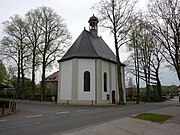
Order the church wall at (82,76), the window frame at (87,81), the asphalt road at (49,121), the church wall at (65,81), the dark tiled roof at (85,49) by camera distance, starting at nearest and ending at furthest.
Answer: the asphalt road at (49,121) → the church wall at (82,76) → the window frame at (87,81) → the church wall at (65,81) → the dark tiled roof at (85,49)

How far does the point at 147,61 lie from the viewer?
41.3m

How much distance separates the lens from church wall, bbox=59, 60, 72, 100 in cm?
3356

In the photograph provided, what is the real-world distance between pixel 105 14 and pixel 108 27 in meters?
2.08

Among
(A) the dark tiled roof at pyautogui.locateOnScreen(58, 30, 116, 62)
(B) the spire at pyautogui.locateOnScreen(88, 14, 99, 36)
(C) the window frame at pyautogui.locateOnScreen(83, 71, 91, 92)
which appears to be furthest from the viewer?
(B) the spire at pyautogui.locateOnScreen(88, 14, 99, 36)

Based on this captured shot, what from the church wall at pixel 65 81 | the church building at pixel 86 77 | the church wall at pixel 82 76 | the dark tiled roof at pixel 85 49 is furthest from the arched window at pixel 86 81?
the dark tiled roof at pixel 85 49

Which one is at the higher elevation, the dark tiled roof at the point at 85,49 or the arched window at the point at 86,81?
the dark tiled roof at the point at 85,49

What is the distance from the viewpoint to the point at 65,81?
34531mm

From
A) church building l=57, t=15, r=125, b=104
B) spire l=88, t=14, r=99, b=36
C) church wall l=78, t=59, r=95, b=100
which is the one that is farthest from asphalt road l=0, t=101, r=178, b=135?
spire l=88, t=14, r=99, b=36

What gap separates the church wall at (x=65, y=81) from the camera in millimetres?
33562

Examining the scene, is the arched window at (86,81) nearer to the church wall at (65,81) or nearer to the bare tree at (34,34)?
the church wall at (65,81)

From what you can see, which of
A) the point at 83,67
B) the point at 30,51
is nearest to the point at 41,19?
the point at 30,51

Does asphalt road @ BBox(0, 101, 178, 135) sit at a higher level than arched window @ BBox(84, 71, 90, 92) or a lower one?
lower

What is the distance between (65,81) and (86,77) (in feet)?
11.9

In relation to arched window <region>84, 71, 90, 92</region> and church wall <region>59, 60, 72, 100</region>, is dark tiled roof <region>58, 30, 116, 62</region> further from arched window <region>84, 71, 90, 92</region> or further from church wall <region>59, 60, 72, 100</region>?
arched window <region>84, 71, 90, 92</region>
